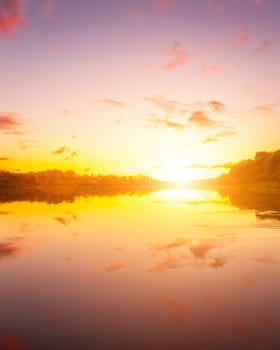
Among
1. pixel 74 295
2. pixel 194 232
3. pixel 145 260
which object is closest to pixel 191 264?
pixel 145 260

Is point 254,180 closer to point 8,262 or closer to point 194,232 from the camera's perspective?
point 194,232

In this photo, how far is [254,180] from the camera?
17912 cm

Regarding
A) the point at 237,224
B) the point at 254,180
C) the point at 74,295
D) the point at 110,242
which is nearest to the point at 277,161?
the point at 254,180

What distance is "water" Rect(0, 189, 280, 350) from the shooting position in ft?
30.5

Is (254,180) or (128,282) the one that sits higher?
(254,180)

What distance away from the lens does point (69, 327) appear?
390 inches

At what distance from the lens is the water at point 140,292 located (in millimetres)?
9297

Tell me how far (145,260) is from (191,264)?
2441 millimetres

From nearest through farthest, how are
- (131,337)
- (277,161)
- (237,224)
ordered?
(131,337) → (237,224) → (277,161)

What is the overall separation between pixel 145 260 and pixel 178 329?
836 centimetres

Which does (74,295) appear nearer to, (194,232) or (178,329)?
(178,329)

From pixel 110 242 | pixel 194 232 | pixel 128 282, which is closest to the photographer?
pixel 128 282

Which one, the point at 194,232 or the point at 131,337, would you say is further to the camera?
the point at 194,232

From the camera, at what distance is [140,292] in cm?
1300
